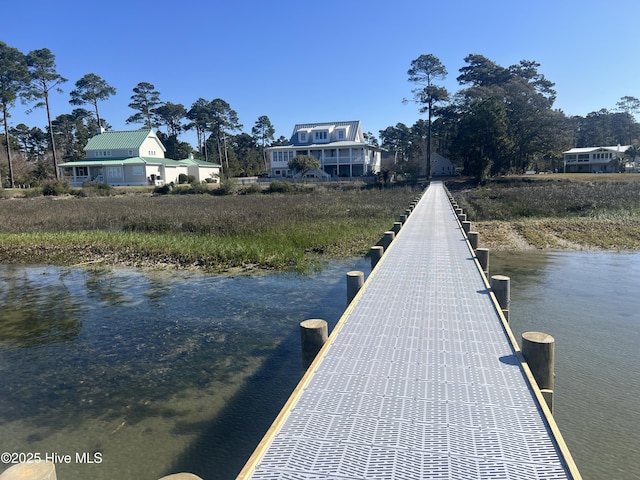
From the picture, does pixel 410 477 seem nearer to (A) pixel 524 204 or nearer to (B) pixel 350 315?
(B) pixel 350 315

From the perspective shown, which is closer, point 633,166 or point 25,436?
point 25,436

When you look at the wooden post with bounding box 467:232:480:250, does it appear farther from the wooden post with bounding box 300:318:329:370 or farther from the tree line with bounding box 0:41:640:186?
the tree line with bounding box 0:41:640:186

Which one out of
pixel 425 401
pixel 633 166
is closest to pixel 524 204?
pixel 425 401

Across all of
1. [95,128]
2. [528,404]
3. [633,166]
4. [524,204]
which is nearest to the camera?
[528,404]

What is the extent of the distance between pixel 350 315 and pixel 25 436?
187 inches

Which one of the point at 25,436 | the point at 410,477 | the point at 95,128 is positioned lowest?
the point at 25,436

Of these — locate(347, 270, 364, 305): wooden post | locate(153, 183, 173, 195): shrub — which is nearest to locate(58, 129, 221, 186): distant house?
locate(153, 183, 173, 195): shrub

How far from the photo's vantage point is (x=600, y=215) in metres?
22.8

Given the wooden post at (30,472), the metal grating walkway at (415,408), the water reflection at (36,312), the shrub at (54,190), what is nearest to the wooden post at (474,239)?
the metal grating walkway at (415,408)

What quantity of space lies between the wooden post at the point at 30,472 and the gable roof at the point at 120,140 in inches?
2230

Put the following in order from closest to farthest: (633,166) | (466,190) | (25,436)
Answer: (25,436), (466,190), (633,166)

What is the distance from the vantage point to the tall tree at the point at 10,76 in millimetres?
48406

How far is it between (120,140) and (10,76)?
13.0 m

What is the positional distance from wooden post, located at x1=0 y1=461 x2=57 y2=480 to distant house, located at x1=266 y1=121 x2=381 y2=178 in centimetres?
5277
